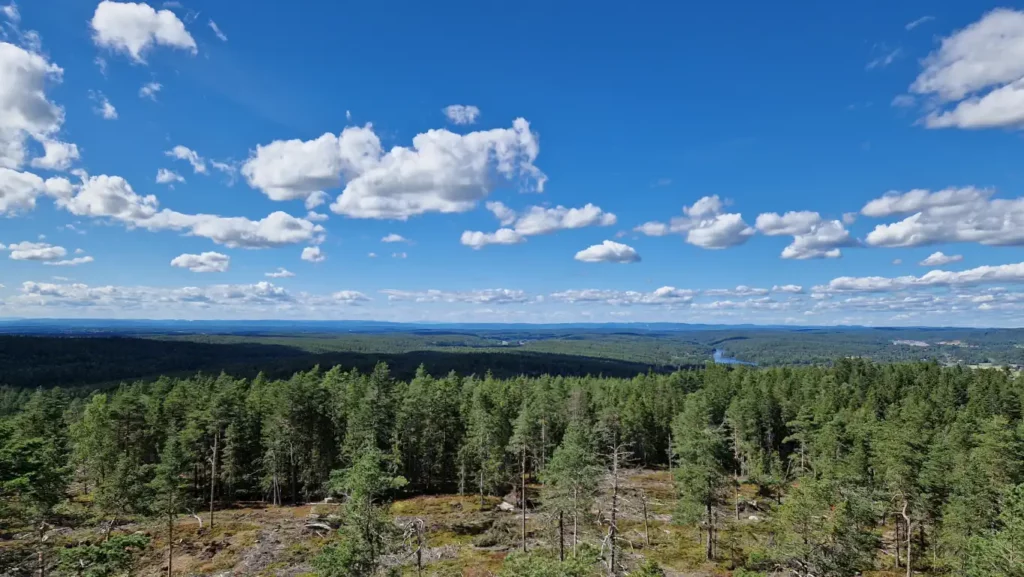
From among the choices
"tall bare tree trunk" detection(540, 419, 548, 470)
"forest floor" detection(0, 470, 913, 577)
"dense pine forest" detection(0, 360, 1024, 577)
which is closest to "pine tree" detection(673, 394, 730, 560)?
"dense pine forest" detection(0, 360, 1024, 577)

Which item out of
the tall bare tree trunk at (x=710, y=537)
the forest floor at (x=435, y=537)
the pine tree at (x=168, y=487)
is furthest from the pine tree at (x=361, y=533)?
the tall bare tree trunk at (x=710, y=537)

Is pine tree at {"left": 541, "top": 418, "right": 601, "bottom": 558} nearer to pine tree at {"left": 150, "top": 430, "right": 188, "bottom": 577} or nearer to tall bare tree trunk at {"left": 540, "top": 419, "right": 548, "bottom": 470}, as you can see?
pine tree at {"left": 150, "top": 430, "right": 188, "bottom": 577}

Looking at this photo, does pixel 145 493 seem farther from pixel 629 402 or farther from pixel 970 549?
pixel 629 402

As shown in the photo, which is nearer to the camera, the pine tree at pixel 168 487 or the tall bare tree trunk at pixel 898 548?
the pine tree at pixel 168 487

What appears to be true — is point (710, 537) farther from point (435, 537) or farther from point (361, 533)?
point (361, 533)

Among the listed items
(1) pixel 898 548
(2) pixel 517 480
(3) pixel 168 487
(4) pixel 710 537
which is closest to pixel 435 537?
(2) pixel 517 480

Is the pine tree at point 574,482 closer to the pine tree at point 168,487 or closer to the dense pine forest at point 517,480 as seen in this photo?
the dense pine forest at point 517,480

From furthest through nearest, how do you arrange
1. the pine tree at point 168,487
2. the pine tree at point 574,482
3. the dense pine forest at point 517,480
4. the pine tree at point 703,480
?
the pine tree at point 703,480 < the pine tree at point 168,487 < the pine tree at point 574,482 < the dense pine forest at point 517,480

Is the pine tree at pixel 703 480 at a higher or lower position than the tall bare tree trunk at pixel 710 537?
higher
